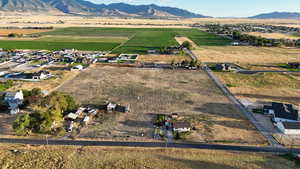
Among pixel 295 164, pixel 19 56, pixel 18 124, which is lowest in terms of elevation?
pixel 295 164

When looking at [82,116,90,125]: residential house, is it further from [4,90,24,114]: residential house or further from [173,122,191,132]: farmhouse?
[173,122,191,132]: farmhouse

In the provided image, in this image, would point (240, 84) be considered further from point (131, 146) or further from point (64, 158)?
point (64, 158)

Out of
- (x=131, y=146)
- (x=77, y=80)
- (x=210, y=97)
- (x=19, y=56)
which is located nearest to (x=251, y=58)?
(x=210, y=97)

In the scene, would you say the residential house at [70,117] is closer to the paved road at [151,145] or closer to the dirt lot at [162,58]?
the paved road at [151,145]

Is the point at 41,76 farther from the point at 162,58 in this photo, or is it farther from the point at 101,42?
the point at 101,42

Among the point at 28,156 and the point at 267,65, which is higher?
the point at 267,65

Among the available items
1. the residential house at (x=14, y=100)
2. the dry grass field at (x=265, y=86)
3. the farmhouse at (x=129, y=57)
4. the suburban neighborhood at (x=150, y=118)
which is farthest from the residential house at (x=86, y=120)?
the farmhouse at (x=129, y=57)

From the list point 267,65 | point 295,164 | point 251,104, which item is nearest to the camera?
point 295,164
